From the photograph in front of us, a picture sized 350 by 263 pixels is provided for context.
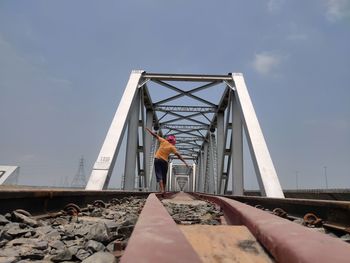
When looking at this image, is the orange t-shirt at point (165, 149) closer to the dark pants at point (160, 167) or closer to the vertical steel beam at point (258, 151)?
the dark pants at point (160, 167)

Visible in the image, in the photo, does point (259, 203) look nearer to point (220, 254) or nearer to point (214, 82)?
point (220, 254)

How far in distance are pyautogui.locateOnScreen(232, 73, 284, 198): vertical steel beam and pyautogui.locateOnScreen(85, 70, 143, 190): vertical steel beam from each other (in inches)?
142

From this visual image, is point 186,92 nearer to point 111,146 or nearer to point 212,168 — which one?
point 212,168

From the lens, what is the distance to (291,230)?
3.97 ft

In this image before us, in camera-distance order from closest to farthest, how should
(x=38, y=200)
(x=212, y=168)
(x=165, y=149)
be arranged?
1. (x=38, y=200)
2. (x=165, y=149)
3. (x=212, y=168)

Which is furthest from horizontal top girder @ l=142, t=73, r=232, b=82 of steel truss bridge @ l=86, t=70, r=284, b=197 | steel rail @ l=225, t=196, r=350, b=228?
steel rail @ l=225, t=196, r=350, b=228

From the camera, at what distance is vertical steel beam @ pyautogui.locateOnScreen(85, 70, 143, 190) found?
7.83 m

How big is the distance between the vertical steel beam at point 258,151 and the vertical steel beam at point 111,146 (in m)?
3.60

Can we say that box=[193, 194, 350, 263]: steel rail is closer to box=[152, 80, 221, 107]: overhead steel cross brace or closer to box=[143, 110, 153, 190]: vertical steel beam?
box=[152, 80, 221, 107]: overhead steel cross brace

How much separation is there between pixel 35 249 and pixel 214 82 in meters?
12.7

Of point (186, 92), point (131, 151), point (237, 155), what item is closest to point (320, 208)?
point (237, 155)

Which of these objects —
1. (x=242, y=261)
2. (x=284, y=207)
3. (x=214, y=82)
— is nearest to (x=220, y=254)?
(x=242, y=261)

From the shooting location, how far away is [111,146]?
8.87 meters

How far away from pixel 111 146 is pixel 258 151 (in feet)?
12.6
